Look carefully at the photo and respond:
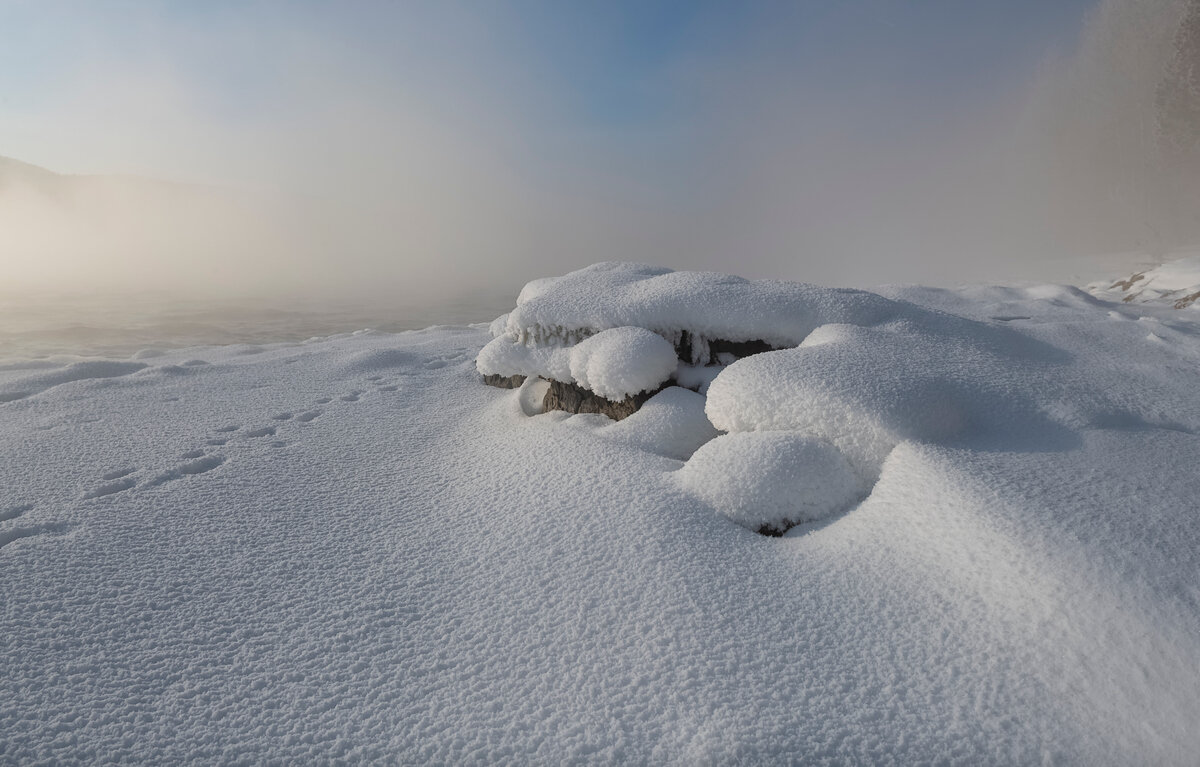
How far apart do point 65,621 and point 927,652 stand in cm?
263

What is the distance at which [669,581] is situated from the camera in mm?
1899

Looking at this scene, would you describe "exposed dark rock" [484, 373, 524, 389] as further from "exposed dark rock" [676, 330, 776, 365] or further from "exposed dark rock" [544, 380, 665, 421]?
"exposed dark rock" [676, 330, 776, 365]

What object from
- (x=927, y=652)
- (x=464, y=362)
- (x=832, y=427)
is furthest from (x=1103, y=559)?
(x=464, y=362)

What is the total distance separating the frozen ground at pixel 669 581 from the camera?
55.2 inches

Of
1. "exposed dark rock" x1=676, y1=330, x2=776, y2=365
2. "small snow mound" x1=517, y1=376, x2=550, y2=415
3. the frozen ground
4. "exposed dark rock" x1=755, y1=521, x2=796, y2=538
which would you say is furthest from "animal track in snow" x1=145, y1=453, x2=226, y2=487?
"exposed dark rock" x1=755, y1=521, x2=796, y2=538

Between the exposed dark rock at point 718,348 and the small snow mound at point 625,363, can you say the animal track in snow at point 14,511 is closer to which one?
the small snow mound at point 625,363

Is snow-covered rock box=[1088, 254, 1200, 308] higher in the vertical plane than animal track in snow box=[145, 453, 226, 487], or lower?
lower

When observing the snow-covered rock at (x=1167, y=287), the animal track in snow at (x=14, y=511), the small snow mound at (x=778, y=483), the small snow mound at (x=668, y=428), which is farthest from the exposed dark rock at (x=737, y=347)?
the snow-covered rock at (x=1167, y=287)

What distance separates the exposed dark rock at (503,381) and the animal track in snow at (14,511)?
261 centimetres

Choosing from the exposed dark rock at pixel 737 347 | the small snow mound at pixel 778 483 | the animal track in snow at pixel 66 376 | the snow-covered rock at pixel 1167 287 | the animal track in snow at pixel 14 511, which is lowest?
the snow-covered rock at pixel 1167 287

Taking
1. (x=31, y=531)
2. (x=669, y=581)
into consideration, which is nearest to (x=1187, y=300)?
(x=669, y=581)

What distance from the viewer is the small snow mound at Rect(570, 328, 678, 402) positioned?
3309mm

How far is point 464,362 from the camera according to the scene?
5.58 m

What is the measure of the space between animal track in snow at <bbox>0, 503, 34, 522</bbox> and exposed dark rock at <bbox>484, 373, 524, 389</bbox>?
2614 millimetres
